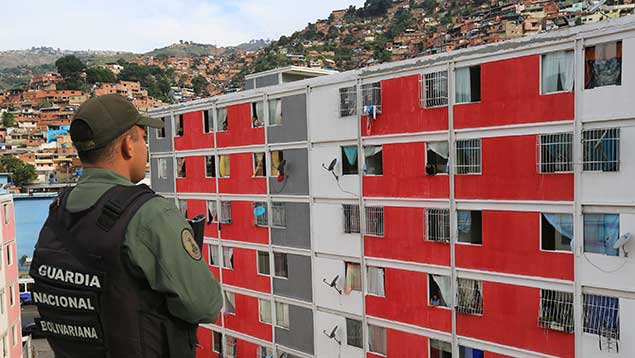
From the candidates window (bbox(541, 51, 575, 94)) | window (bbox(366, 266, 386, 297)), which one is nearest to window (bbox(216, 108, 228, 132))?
window (bbox(366, 266, 386, 297))

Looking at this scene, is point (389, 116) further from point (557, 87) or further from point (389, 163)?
point (557, 87)

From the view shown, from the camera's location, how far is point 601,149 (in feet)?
37.0

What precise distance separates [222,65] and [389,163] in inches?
5137

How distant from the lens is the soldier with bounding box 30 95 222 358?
1.91 m

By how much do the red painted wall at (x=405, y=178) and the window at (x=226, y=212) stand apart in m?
7.05

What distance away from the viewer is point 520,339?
1275cm

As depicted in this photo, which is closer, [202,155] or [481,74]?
[481,74]

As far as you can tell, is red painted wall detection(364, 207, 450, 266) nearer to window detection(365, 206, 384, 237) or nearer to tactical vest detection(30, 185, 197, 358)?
window detection(365, 206, 384, 237)

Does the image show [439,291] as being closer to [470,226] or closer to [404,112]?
[470,226]

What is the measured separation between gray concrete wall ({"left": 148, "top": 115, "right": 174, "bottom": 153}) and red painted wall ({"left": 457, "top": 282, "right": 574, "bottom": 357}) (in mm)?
15229

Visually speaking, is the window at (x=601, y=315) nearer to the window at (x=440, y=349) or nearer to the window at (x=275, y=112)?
the window at (x=440, y=349)

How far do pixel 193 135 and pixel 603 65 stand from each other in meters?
15.9

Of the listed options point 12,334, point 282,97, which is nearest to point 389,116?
point 282,97

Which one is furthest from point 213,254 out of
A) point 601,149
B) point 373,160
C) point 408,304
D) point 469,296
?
point 601,149
